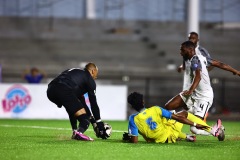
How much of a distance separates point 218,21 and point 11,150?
25461mm

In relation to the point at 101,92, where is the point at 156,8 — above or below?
above

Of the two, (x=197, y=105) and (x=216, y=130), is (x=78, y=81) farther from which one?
(x=216, y=130)

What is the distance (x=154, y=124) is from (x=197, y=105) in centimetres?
161

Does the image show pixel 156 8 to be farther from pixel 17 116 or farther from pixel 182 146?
pixel 182 146

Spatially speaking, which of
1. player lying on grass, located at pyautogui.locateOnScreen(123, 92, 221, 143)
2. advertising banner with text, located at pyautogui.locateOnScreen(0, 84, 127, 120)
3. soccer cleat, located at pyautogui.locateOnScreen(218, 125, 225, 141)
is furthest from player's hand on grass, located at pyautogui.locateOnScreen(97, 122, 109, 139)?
advertising banner with text, located at pyautogui.locateOnScreen(0, 84, 127, 120)

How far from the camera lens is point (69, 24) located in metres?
33.3

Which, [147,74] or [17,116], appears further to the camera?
[147,74]

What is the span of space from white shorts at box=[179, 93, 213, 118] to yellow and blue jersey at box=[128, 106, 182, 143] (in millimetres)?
1031

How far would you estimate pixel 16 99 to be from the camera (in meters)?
22.4

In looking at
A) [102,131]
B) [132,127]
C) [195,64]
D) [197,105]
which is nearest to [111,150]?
[132,127]

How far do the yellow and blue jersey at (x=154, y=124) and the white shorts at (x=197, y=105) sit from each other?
3.38 ft

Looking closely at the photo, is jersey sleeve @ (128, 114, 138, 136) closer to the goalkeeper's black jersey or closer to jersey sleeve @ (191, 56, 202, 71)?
the goalkeeper's black jersey

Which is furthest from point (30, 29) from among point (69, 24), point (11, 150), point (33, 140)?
point (11, 150)

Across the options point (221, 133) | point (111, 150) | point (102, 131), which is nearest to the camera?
point (111, 150)
